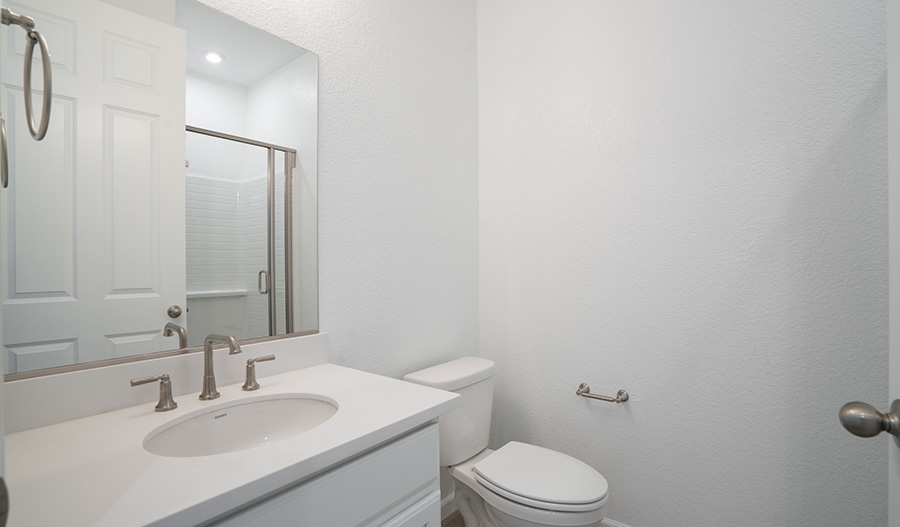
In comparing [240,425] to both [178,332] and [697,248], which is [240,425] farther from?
[697,248]

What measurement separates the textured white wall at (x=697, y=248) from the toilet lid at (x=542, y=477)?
0.33 meters

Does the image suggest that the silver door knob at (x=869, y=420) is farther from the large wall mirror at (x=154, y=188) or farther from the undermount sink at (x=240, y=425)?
the large wall mirror at (x=154, y=188)

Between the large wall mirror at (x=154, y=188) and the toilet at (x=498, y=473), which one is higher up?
the large wall mirror at (x=154, y=188)

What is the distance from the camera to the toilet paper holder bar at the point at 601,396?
1602 millimetres

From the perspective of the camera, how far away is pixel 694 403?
148 cm

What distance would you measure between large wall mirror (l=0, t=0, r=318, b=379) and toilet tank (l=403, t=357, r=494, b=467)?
540 millimetres

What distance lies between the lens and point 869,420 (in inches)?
25.5

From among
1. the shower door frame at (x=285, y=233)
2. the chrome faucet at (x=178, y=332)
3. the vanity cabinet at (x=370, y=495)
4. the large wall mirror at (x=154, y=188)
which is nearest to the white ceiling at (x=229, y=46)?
the large wall mirror at (x=154, y=188)

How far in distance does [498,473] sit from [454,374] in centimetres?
37

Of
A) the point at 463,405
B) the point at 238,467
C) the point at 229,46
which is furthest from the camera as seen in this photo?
the point at 463,405

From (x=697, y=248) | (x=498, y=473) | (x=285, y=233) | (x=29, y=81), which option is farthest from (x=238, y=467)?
(x=697, y=248)

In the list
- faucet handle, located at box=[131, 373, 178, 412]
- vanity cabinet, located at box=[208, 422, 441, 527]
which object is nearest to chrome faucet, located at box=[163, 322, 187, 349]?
faucet handle, located at box=[131, 373, 178, 412]

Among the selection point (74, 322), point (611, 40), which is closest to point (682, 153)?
point (611, 40)

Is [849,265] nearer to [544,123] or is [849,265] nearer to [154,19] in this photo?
[544,123]
